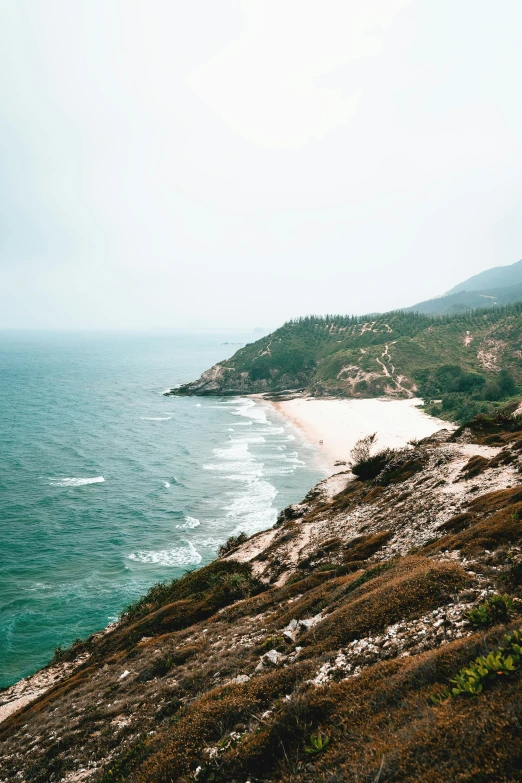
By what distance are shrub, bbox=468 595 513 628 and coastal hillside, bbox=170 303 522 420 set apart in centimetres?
10607

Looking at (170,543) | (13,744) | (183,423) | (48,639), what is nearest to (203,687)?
(13,744)

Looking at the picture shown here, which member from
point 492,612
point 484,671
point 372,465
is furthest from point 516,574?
point 372,465

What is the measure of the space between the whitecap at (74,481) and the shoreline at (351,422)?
146ft

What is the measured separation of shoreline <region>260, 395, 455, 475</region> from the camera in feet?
291

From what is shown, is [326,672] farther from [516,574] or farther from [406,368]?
[406,368]

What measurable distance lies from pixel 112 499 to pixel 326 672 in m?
62.0

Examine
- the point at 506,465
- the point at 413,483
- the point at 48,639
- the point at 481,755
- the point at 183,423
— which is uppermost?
the point at 481,755

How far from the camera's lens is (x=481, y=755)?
5.55 m

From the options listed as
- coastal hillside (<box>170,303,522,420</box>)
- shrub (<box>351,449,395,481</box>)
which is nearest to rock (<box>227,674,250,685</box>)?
shrub (<box>351,449,395,481</box>)

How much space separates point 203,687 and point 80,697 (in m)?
8.96

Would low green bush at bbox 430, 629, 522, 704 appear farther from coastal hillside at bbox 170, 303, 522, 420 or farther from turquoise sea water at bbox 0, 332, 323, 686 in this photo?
coastal hillside at bbox 170, 303, 522, 420

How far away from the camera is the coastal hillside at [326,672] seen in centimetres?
677

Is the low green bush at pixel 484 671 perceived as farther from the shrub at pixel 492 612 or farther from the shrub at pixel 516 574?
the shrub at pixel 516 574

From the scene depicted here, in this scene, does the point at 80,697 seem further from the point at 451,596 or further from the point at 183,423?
the point at 183,423
